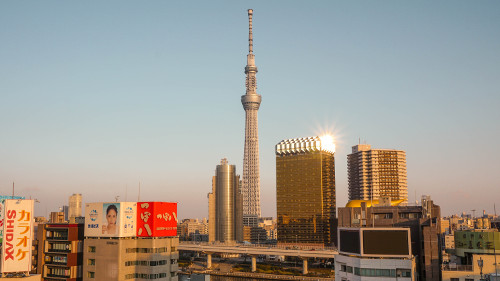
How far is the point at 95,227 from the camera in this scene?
120 meters

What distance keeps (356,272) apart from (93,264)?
2528 inches

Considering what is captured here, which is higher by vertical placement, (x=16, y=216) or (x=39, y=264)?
(x=16, y=216)

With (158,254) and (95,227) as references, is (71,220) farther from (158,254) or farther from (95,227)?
(158,254)

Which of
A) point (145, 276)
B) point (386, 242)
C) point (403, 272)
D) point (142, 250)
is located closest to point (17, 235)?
point (142, 250)

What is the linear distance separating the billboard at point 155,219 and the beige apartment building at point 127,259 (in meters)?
1.72

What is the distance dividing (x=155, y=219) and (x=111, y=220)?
10.8 metres

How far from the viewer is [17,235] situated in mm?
96375

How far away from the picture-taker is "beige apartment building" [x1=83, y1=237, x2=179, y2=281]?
114188 millimetres

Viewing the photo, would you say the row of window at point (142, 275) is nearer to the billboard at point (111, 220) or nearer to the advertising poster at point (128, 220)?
the billboard at point (111, 220)

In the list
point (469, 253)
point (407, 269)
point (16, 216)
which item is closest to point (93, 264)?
point (16, 216)

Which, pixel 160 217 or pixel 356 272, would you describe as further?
pixel 160 217

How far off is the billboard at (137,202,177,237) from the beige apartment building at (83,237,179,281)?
172 cm

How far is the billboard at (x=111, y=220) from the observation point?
4646 inches

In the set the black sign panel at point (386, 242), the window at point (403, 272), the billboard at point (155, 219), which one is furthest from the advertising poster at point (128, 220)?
the window at point (403, 272)
